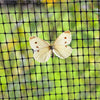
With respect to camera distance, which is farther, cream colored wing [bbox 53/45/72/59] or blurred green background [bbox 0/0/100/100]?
blurred green background [bbox 0/0/100/100]

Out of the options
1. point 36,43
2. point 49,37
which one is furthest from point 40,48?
point 49,37

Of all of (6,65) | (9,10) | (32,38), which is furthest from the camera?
Result: (6,65)

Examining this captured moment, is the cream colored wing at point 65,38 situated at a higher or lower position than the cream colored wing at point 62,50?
higher

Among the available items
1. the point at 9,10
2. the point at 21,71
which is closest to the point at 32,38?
the point at 9,10

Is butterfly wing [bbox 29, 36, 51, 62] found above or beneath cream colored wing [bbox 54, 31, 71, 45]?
beneath

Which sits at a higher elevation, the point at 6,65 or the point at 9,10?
the point at 9,10

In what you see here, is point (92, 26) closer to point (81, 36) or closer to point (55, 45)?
point (81, 36)

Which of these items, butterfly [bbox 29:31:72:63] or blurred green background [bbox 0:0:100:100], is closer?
butterfly [bbox 29:31:72:63]
